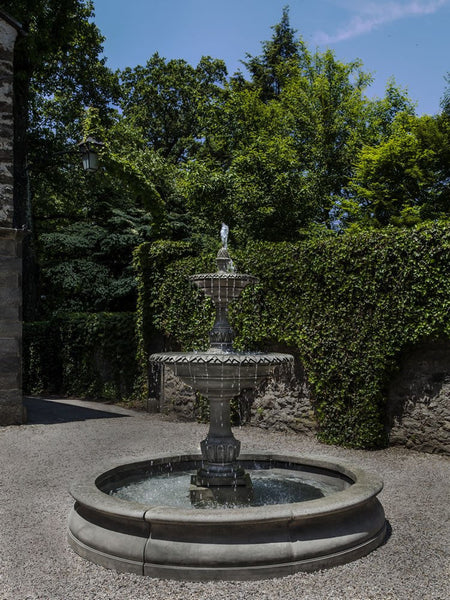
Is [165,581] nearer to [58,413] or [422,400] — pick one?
[422,400]

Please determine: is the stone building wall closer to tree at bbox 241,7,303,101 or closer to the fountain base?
the fountain base

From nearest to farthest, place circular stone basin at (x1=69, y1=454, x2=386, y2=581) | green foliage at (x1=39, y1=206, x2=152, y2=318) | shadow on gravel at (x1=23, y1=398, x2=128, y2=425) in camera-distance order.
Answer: circular stone basin at (x1=69, y1=454, x2=386, y2=581) < shadow on gravel at (x1=23, y1=398, x2=128, y2=425) < green foliage at (x1=39, y1=206, x2=152, y2=318)

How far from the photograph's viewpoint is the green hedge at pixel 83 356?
13977 millimetres

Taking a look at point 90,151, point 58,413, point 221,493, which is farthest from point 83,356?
point 221,493

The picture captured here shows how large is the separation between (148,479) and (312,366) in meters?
4.19

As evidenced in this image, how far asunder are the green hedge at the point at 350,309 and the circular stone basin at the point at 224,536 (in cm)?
428

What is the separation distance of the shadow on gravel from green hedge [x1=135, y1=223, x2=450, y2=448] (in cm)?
374

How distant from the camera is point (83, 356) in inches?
598

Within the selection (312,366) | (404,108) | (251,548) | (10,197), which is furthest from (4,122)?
(404,108)

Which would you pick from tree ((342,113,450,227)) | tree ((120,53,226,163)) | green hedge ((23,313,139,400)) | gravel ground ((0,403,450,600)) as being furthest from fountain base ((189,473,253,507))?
tree ((120,53,226,163))

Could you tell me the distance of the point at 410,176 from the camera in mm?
18781

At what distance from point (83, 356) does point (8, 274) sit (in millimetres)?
4528

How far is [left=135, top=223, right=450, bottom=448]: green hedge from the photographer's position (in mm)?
8508

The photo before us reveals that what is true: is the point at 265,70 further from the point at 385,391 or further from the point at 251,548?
the point at 251,548
